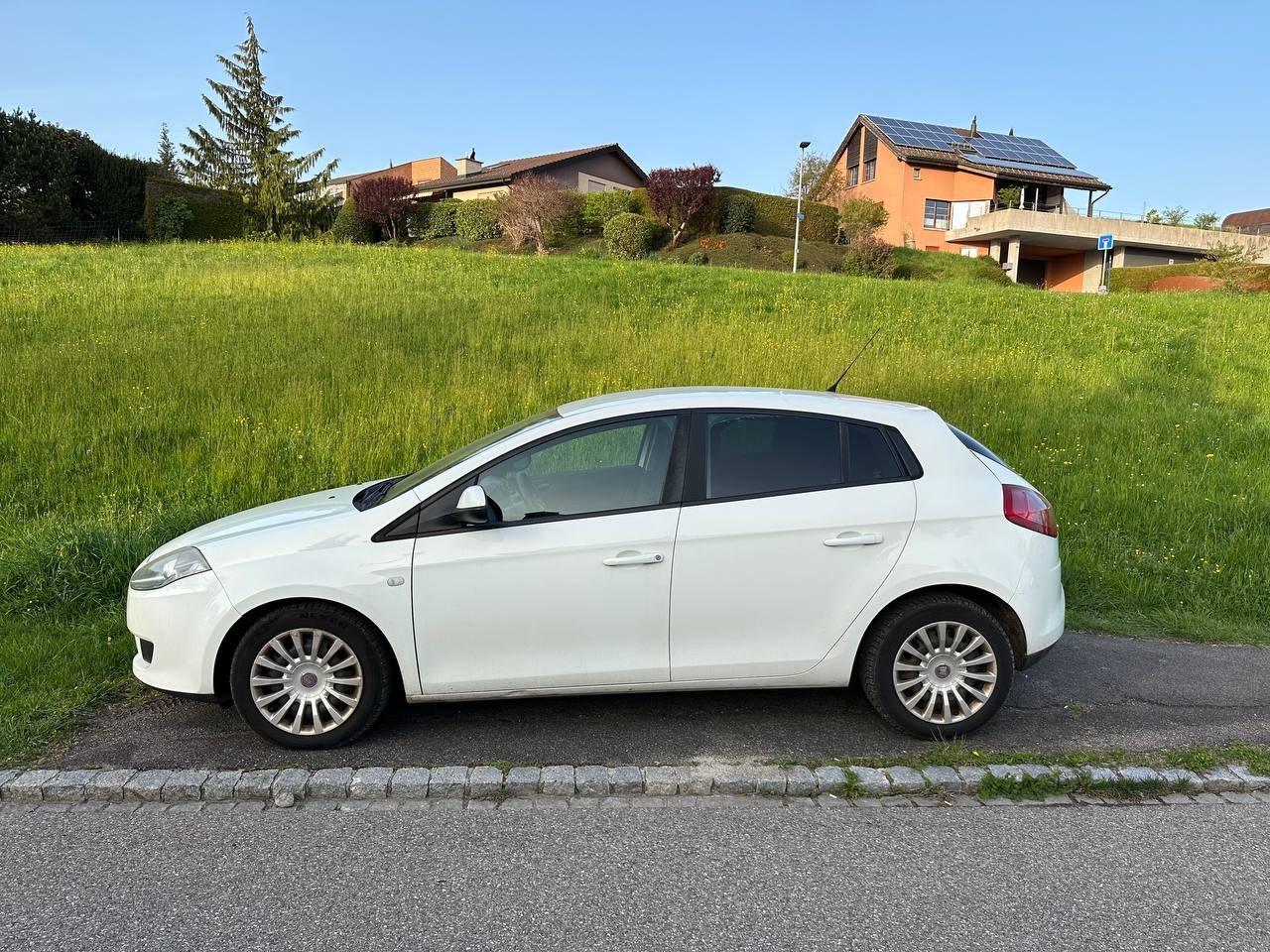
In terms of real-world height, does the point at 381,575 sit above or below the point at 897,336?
below

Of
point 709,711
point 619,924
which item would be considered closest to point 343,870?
point 619,924

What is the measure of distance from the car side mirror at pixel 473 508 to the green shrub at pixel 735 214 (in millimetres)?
33800

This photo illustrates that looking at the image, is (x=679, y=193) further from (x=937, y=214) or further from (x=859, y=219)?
(x=937, y=214)

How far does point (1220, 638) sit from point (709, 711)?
12.2 ft

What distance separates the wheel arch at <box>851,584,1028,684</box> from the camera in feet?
13.0

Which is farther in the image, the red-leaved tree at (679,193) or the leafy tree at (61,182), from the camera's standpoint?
the red-leaved tree at (679,193)

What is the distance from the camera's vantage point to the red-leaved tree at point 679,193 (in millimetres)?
34031

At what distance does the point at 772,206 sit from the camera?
125 feet

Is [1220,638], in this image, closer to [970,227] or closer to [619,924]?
[619,924]

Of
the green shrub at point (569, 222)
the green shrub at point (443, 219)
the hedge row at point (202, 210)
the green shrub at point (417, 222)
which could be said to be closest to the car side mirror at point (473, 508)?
the green shrub at point (569, 222)

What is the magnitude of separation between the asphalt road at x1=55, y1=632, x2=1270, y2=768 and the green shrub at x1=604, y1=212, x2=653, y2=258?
27969mm

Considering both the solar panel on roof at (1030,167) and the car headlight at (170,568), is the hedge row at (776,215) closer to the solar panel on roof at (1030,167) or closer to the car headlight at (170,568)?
the solar panel on roof at (1030,167)

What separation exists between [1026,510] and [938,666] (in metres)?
0.84

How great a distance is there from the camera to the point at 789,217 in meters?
38.4
